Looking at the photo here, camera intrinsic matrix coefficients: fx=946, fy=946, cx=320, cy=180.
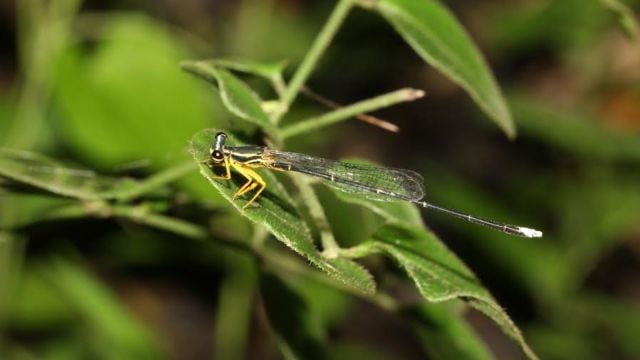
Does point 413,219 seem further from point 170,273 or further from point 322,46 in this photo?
point 170,273

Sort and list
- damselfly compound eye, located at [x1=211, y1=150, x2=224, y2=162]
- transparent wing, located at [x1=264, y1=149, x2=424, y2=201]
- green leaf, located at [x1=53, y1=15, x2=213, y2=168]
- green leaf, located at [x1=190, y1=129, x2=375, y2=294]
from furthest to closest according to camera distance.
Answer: green leaf, located at [x1=53, y1=15, x2=213, y2=168]
transparent wing, located at [x1=264, y1=149, x2=424, y2=201]
damselfly compound eye, located at [x1=211, y1=150, x2=224, y2=162]
green leaf, located at [x1=190, y1=129, x2=375, y2=294]

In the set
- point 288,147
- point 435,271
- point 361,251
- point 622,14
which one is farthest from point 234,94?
point 288,147

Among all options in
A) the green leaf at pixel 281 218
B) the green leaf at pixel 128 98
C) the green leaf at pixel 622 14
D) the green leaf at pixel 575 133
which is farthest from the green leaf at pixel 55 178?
the green leaf at pixel 575 133

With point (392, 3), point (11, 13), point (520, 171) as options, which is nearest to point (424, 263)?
point (392, 3)

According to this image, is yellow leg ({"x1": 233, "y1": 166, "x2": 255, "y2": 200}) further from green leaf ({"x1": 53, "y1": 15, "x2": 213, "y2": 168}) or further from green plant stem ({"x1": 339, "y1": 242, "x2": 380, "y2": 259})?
green leaf ({"x1": 53, "y1": 15, "x2": 213, "y2": 168})

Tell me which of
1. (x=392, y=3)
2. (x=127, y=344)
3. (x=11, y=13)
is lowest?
(x=392, y=3)

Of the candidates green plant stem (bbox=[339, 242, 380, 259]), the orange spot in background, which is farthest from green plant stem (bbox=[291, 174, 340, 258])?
the orange spot in background

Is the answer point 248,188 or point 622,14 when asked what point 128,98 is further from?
point 622,14
